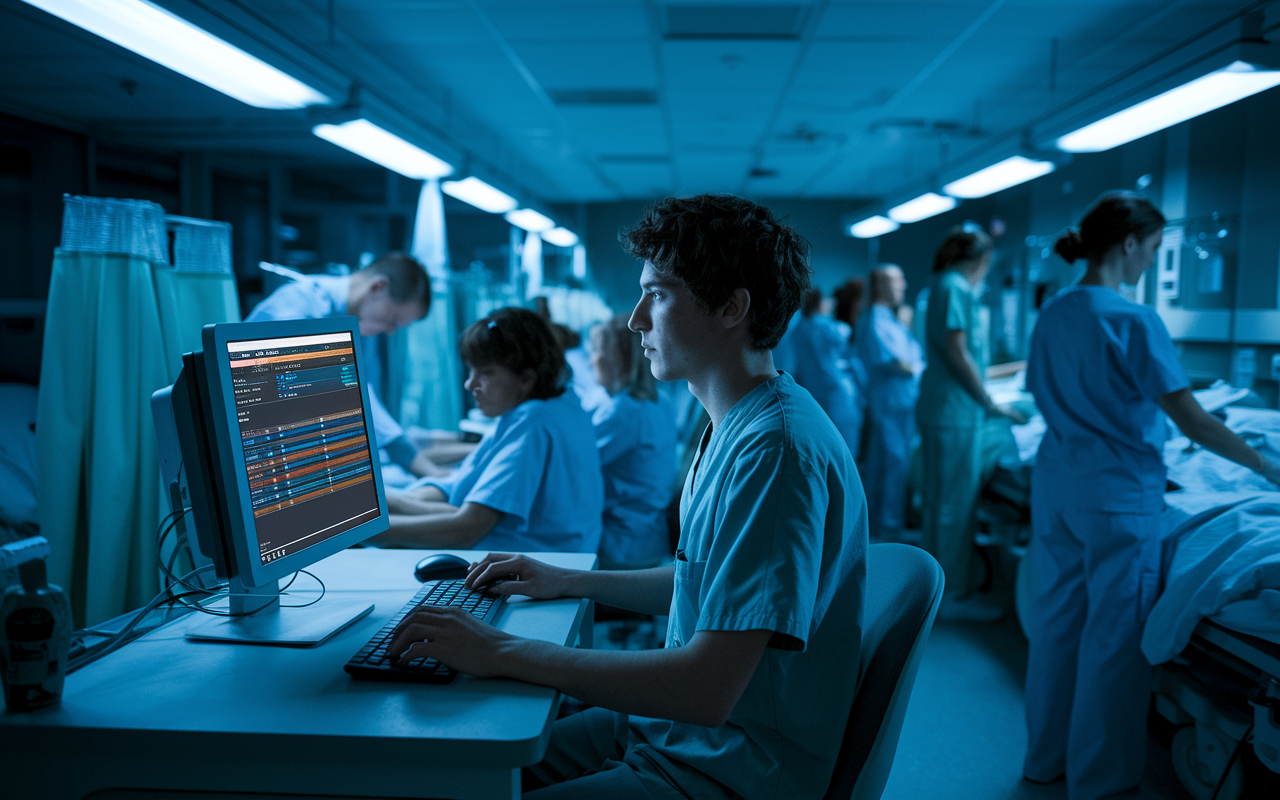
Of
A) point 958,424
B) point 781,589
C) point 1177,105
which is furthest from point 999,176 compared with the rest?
point 781,589

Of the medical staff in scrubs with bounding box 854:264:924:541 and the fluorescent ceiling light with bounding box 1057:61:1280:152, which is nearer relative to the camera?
the fluorescent ceiling light with bounding box 1057:61:1280:152

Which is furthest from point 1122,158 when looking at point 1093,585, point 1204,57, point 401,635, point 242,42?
point 401,635

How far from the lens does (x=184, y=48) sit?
2002 mm

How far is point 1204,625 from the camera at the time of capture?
186cm

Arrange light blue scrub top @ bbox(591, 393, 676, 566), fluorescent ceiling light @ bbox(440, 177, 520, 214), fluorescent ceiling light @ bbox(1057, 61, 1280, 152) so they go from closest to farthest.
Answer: fluorescent ceiling light @ bbox(1057, 61, 1280, 152) < light blue scrub top @ bbox(591, 393, 676, 566) < fluorescent ceiling light @ bbox(440, 177, 520, 214)

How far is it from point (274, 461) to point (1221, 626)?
2006 millimetres

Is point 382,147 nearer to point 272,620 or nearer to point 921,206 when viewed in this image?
point 272,620

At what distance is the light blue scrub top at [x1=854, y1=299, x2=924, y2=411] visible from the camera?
4.50 metres

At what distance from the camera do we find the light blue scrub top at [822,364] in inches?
188

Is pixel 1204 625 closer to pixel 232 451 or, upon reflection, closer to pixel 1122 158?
pixel 232 451

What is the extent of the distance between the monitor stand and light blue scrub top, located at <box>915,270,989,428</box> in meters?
2.97

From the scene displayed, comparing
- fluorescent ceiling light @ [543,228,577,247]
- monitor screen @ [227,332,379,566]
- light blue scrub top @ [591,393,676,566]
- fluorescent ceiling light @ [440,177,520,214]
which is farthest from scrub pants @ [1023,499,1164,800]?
fluorescent ceiling light @ [543,228,577,247]

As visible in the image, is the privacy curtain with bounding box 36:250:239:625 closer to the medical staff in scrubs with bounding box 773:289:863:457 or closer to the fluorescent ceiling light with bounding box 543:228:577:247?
the medical staff in scrubs with bounding box 773:289:863:457

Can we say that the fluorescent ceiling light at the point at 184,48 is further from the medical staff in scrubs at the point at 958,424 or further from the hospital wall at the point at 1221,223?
the hospital wall at the point at 1221,223
